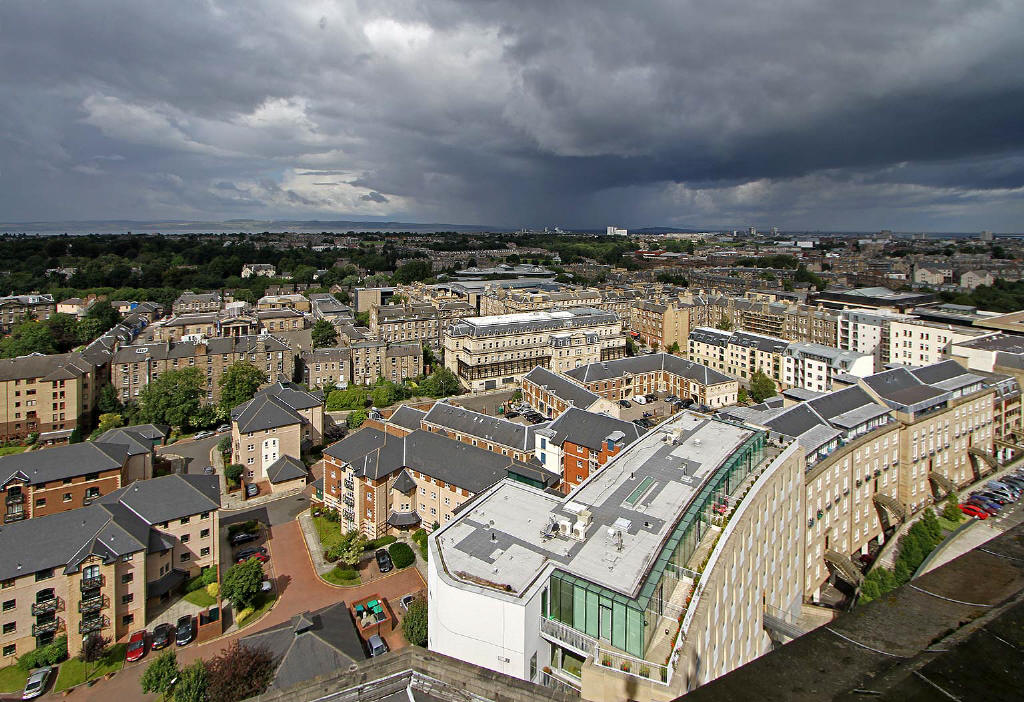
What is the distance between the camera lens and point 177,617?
19.4 m

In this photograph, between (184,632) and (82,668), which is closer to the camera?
(82,668)

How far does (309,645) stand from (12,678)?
924cm

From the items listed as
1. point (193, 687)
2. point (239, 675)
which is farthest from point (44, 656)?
point (239, 675)

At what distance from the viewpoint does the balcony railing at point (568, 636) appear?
10.6 metres

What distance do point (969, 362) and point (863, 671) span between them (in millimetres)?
40709

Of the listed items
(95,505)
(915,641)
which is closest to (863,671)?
(915,641)

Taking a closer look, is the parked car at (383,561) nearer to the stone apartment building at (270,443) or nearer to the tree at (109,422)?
the stone apartment building at (270,443)

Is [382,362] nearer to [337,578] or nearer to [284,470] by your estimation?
[284,470]

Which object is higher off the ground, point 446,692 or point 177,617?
point 446,692

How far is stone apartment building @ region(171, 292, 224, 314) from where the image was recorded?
62.6 meters

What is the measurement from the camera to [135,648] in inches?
698

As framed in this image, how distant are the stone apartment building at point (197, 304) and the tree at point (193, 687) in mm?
53656

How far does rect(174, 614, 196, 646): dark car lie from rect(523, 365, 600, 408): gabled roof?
68.5 ft

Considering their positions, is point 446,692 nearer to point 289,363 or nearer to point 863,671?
point 863,671
